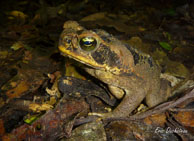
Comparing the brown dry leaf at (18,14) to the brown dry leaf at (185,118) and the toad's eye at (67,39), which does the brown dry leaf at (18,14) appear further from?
the brown dry leaf at (185,118)

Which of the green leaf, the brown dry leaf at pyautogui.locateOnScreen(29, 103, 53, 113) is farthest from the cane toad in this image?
the green leaf

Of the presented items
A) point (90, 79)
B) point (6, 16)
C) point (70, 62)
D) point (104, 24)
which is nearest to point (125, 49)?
point (90, 79)

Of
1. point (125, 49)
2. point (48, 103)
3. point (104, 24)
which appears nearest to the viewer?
point (125, 49)

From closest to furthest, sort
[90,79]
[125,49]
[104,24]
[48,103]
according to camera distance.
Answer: [125,49] → [48,103] → [90,79] → [104,24]

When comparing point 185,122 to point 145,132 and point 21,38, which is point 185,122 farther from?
point 21,38

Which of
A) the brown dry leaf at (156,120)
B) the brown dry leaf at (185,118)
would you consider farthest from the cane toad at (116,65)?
the brown dry leaf at (185,118)

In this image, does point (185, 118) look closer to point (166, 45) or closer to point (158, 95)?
point (158, 95)
